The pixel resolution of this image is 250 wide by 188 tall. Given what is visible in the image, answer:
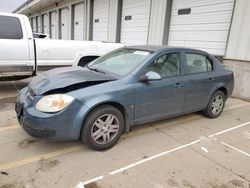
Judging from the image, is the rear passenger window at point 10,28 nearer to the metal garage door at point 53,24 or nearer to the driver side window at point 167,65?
the driver side window at point 167,65

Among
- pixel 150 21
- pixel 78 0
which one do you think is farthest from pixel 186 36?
pixel 78 0

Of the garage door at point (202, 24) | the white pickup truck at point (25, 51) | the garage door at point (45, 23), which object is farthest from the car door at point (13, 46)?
the garage door at point (45, 23)

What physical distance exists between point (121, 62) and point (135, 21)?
7.38 metres

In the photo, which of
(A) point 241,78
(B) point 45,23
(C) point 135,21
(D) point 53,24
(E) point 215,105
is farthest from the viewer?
(B) point 45,23

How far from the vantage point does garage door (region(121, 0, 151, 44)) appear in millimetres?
9969

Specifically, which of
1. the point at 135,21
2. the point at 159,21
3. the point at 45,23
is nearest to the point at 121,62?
the point at 159,21

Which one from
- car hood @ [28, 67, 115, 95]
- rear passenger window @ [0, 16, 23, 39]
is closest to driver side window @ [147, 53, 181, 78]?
car hood @ [28, 67, 115, 95]

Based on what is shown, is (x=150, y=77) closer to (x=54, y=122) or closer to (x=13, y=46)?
(x=54, y=122)

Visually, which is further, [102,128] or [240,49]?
[240,49]

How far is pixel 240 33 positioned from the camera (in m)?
6.46

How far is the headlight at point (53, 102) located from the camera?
2893 millimetres

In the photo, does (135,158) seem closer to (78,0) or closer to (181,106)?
(181,106)

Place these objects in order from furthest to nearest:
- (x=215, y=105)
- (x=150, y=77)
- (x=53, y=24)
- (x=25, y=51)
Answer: (x=53, y=24), (x=25, y=51), (x=215, y=105), (x=150, y=77)

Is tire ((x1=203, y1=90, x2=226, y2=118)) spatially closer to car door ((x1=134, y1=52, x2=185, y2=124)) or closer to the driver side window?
car door ((x1=134, y1=52, x2=185, y2=124))
